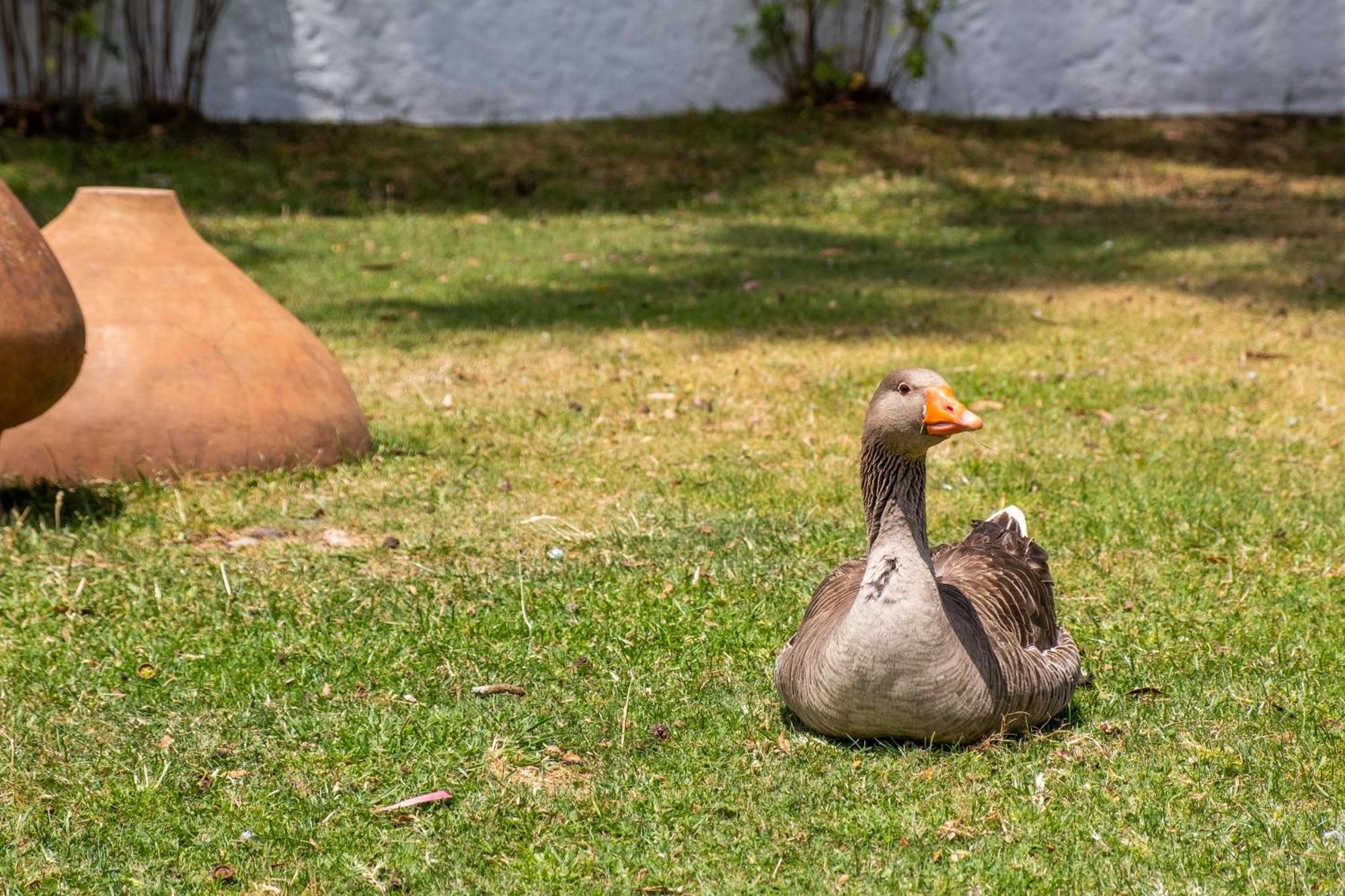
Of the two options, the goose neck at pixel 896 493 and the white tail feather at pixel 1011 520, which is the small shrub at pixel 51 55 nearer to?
the white tail feather at pixel 1011 520

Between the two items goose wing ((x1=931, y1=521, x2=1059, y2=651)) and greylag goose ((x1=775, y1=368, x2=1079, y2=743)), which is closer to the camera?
greylag goose ((x1=775, y1=368, x2=1079, y2=743))

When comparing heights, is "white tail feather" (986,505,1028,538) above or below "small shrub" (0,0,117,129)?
below

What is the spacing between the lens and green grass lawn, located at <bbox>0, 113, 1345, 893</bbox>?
12.3 feet

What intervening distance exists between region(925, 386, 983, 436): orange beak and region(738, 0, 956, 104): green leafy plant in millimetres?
13038

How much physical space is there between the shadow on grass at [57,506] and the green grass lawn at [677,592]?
4cm

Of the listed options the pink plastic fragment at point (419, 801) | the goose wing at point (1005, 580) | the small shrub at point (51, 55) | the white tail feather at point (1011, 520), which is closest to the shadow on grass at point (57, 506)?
the pink plastic fragment at point (419, 801)

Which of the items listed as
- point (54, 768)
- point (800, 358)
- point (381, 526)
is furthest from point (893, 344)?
point (54, 768)

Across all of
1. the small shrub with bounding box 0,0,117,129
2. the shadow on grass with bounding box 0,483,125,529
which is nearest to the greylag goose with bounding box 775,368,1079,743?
the shadow on grass with bounding box 0,483,125,529

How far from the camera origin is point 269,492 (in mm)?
6621

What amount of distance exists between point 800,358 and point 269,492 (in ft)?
13.2

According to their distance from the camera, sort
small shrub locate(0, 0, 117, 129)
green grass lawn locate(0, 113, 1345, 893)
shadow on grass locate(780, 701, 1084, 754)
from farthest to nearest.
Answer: small shrub locate(0, 0, 117, 129), shadow on grass locate(780, 701, 1084, 754), green grass lawn locate(0, 113, 1345, 893)

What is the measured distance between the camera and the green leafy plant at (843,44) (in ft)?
53.6

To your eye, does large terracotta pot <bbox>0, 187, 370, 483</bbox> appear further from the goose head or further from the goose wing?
the goose head

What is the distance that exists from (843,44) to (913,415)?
45.2ft
